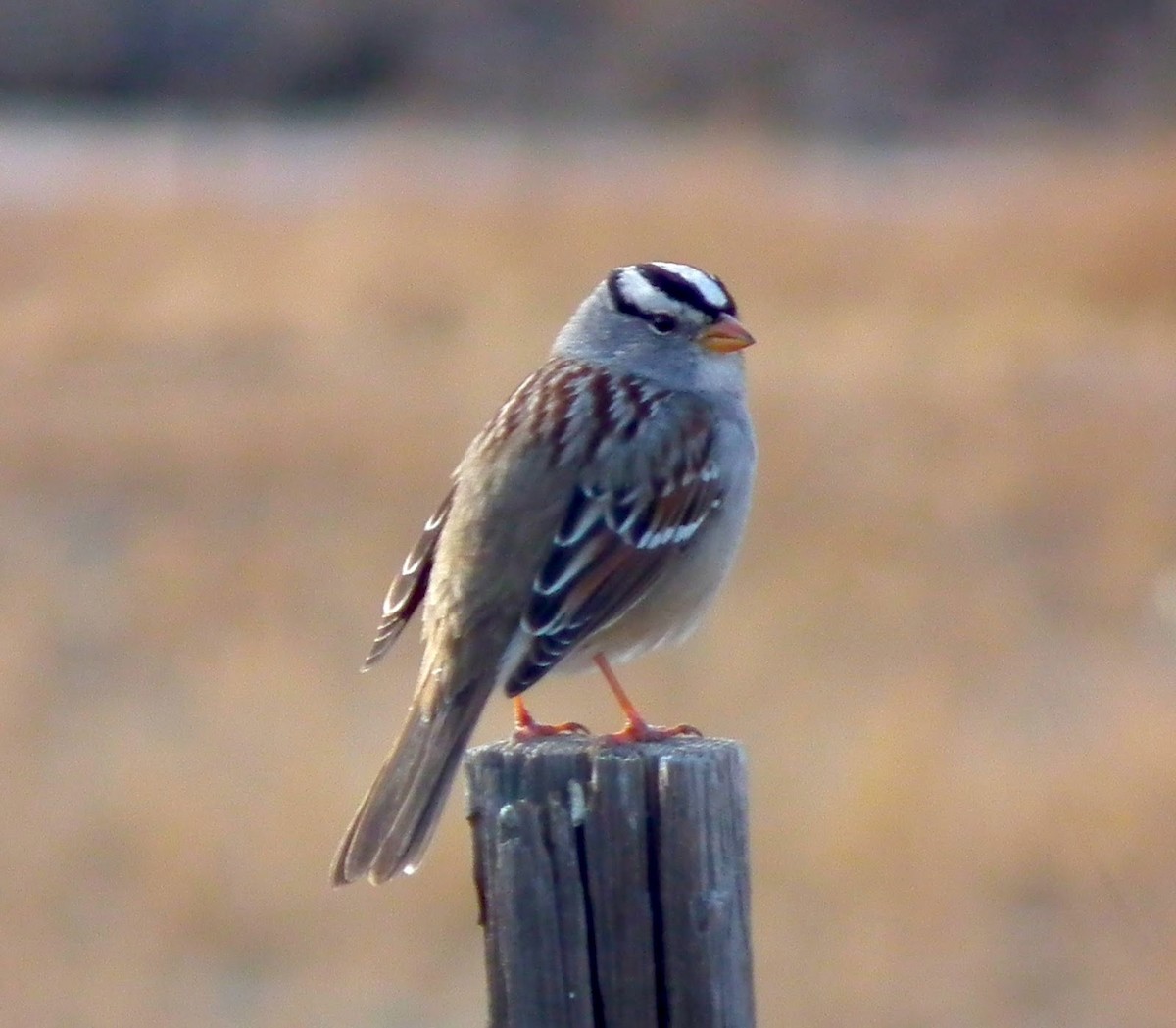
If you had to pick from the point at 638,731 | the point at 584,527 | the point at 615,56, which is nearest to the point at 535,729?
the point at 638,731

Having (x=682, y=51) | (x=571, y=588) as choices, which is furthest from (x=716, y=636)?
(x=682, y=51)

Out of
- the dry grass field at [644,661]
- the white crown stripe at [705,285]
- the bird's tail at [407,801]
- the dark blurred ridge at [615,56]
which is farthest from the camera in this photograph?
the dark blurred ridge at [615,56]

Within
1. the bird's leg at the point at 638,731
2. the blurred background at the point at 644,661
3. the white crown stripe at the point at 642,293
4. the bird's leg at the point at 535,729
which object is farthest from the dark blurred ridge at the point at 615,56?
the bird's leg at the point at 638,731

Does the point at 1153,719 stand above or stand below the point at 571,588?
below

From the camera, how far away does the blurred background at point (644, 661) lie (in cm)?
841

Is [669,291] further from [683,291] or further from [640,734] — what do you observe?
[640,734]

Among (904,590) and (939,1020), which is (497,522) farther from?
(904,590)

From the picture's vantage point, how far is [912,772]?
30.6 feet

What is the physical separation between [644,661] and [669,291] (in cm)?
519

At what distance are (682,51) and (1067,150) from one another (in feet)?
35.5

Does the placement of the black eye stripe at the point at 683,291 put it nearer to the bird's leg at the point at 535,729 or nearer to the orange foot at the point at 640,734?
the bird's leg at the point at 535,729

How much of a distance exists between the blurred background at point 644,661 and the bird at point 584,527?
7.93 ft

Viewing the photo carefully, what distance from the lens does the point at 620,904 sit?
3.45m

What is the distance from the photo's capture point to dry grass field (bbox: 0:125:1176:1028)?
8367mm
